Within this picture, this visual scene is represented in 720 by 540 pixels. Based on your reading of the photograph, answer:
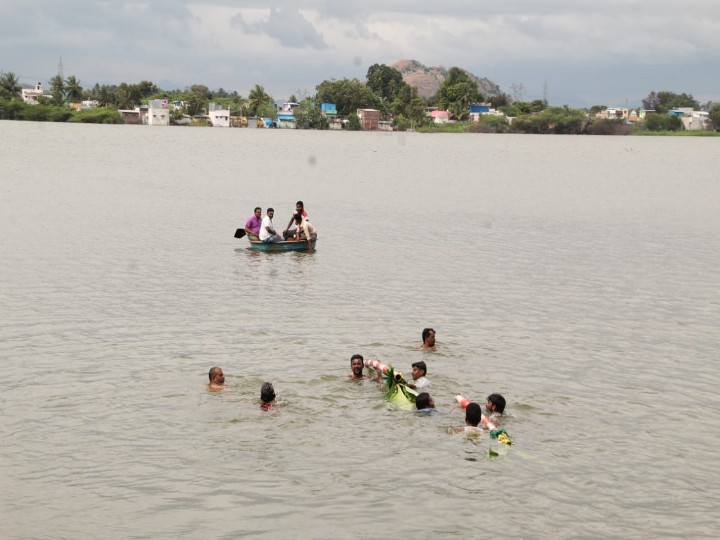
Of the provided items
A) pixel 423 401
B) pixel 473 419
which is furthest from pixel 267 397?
pixel 473 419

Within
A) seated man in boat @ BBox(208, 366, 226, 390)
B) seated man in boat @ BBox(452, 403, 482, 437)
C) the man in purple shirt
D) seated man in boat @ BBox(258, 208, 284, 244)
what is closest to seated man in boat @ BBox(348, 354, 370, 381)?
seated man in boat @ BBox(208, 366, 226, 390)

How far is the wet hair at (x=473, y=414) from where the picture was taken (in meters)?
15.3

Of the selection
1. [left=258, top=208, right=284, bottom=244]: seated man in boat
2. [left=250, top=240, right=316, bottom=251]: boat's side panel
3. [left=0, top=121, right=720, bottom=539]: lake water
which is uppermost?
[left=258, top=208, right=284, bottom=244]: seated man in boat

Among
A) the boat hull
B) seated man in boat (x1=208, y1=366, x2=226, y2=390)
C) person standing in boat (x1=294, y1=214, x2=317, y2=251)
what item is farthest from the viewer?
the boat hull

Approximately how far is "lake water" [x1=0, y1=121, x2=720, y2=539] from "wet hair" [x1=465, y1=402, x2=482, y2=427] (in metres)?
0.36

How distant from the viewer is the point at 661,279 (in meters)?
30.2

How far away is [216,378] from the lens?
1730 centimetres

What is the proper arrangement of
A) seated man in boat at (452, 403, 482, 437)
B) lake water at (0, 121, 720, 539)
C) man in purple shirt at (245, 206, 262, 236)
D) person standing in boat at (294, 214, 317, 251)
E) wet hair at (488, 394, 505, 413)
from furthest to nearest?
man in purple shirt at (245, 206, 262, 236) < person standing in boat at (294, 214, 317, 251) < wet hair at (488, 394, 505, 413) < seated man in boat at (452, 403, 482, 437) < lake water at (0, 121, 720, 539)

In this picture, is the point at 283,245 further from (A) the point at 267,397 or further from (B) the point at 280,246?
(A) the point at 267,397

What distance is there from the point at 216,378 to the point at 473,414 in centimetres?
499

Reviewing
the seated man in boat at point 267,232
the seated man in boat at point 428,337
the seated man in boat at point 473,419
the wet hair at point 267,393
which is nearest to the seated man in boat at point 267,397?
the wet hair at point 267,393

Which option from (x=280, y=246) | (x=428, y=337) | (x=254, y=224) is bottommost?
(x=428, y=337)

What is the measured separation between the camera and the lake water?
12.9m

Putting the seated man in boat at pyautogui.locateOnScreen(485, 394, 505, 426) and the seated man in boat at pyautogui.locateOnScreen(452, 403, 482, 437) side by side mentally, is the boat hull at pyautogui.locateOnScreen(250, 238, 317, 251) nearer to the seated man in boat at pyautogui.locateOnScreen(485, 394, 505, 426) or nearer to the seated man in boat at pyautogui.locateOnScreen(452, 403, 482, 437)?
the seated man in boat at pyautogui.locateOnScreen(485, 394, 505, 426)
